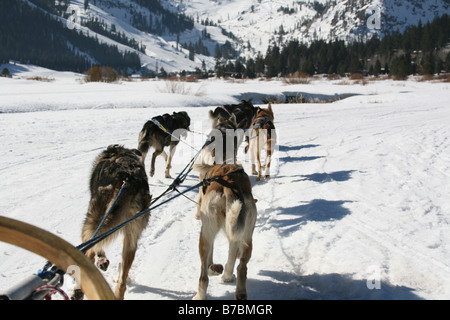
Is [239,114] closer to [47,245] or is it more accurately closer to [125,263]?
[125,263]

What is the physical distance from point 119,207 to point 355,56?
77028 mm

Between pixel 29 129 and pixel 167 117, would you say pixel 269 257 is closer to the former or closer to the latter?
pixel 167 117

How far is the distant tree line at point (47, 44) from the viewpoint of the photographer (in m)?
109

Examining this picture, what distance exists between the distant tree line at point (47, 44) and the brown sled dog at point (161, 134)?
111 metres

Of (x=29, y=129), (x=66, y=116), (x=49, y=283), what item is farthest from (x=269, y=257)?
(x=66, y=116)

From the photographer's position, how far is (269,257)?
3629 millimetres

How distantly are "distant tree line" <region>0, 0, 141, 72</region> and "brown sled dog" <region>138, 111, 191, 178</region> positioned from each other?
363ft

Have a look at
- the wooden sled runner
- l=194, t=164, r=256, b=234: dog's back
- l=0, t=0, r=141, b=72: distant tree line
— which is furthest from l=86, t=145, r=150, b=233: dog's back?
l=0, t=0, r=141, b=72: distant tree line

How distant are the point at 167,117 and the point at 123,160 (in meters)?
4.00

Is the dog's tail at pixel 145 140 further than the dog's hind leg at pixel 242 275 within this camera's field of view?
Yes

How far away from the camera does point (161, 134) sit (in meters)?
6.64

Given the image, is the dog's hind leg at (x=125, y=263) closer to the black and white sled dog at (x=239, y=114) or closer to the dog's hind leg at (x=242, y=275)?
the dog's hind leg at (x=242, y=275)

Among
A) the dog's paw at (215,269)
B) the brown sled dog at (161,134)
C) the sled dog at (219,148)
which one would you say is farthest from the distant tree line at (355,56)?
the dog's paw at (215,269)

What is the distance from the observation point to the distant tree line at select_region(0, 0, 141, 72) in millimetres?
109062
